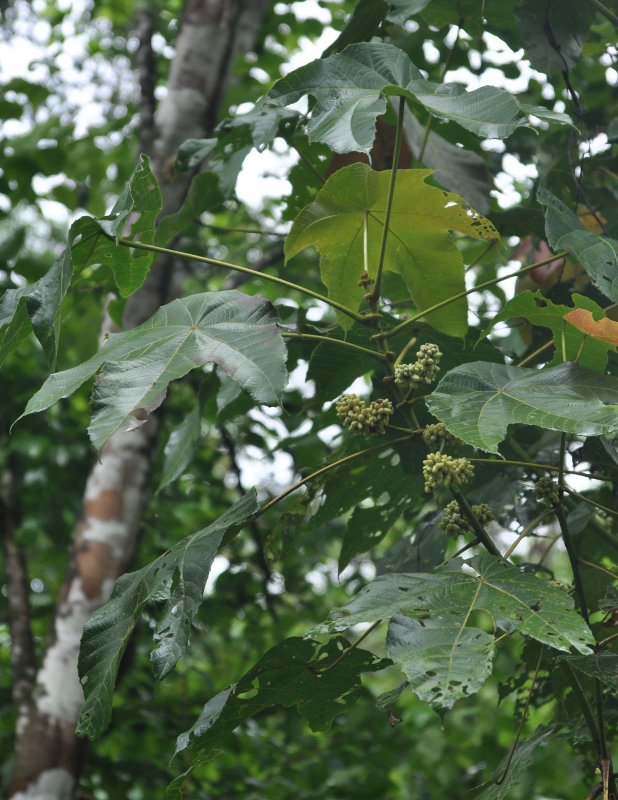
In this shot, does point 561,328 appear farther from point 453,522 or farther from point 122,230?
point 122,230

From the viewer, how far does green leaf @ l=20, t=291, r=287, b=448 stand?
86cm

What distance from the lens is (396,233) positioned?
1.18 m

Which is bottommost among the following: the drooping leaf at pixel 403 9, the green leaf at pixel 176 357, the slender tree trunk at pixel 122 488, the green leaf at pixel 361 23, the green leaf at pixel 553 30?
the slender tree trunk at pixel 122 488

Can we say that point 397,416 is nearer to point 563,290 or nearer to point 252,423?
point 563,290

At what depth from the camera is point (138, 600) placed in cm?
99

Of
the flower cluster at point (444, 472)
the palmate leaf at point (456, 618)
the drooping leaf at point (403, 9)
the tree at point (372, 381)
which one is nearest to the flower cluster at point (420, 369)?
the tree at point (372, 381)

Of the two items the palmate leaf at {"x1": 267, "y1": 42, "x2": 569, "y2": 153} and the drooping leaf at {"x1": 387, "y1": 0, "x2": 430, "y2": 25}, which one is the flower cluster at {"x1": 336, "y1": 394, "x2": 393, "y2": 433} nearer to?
the palmate leaf at {"x1": 267, "y1": 42, "x2": 569, "y2": 153}

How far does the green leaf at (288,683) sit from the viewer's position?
0.99m

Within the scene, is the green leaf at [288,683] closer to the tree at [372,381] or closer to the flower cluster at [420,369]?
the tree at [372,381]

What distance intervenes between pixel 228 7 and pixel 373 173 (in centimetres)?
177

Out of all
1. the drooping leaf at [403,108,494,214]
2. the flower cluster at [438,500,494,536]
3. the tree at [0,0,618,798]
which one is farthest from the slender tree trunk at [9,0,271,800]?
the flower cluster at [438,500,494,536]

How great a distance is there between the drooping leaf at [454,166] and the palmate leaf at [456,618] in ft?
2.14

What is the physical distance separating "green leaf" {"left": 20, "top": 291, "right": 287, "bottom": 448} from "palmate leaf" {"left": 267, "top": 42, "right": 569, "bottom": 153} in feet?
0.76

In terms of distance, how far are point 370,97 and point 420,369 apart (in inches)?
13.5
